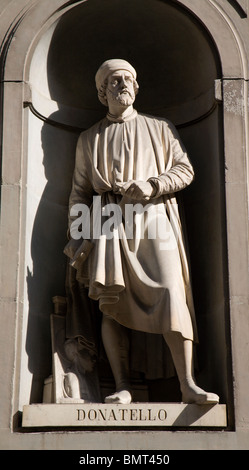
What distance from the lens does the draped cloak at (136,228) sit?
10.5m

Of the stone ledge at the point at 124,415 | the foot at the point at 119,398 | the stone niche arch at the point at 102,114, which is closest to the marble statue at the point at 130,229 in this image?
the foot at the point at 119,398

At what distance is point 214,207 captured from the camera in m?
11.1

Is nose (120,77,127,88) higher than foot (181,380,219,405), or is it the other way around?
nose (120,77,127,88)

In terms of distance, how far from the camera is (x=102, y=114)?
39.9 ft

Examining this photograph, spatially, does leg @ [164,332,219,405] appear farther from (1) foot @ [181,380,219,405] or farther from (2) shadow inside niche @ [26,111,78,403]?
(2) shadow inside niche @ [26,111,78,403]

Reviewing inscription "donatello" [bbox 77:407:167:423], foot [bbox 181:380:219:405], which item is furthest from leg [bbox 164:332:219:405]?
inscription "donatello" [bbox 77:407:167:423]

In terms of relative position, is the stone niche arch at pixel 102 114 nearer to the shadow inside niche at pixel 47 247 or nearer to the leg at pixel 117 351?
the shadow inside niche at pixel 47 247

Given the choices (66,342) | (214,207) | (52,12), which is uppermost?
(52,12)

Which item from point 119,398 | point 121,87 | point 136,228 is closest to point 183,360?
point 119,398

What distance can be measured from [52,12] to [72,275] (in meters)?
2.49

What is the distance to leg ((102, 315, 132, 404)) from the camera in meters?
10.7

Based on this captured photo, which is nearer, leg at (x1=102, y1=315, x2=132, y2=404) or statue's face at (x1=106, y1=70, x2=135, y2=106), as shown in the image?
leg at (x1=102, y1=315, x2=132, y2=404)
